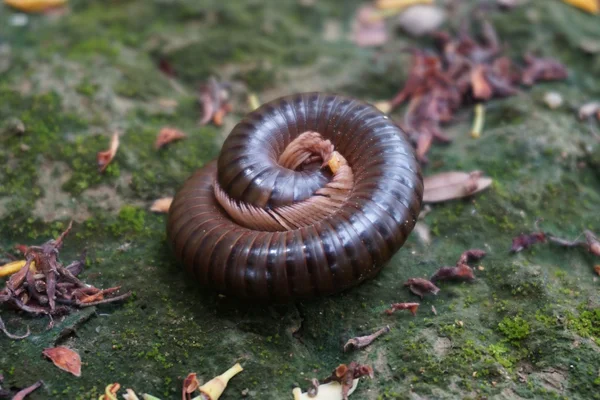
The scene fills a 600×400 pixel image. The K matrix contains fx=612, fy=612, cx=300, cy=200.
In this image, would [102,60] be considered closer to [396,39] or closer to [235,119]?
[235,119]

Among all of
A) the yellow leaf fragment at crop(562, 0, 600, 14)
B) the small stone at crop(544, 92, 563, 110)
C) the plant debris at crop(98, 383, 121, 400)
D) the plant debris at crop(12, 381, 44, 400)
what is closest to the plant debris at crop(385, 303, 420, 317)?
the plant debris at crop(98, 383, 121, 400)

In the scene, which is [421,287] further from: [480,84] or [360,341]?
[480,84]

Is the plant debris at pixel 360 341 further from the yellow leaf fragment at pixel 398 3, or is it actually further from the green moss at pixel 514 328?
the yellow leaf fragment at pixel 398 3

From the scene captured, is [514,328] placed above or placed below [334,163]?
below

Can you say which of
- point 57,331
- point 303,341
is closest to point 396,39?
point 303,341

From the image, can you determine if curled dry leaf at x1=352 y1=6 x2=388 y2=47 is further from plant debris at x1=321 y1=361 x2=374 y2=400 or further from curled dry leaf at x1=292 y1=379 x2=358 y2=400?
curled dry leaf at x1=292 y1=379 x2=358 y2=400

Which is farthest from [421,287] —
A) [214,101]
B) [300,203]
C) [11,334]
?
[214,101]
